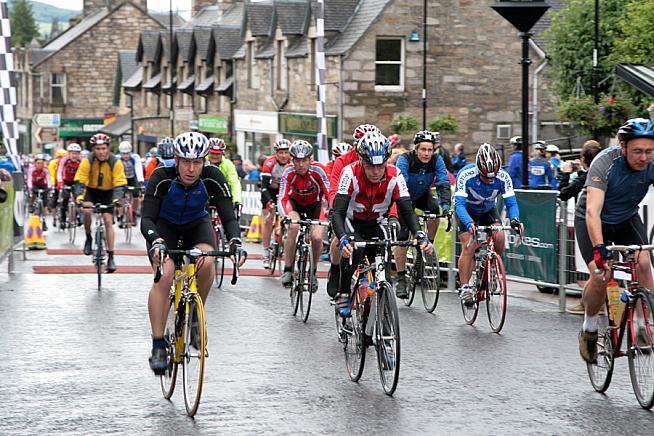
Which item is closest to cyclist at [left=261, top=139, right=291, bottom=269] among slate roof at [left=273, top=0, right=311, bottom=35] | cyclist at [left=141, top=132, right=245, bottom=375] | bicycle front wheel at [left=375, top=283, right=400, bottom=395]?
cyclist at [left=141, top=132, right=245, bottom=375]

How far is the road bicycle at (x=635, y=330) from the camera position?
8328 mm

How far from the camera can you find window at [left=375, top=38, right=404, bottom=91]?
135 feet

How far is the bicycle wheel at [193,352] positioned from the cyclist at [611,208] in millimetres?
2650

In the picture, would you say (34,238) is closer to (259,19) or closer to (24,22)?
(259,19)

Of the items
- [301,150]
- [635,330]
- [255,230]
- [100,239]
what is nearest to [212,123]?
[255,230]

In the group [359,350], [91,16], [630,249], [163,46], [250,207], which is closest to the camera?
[630,249]

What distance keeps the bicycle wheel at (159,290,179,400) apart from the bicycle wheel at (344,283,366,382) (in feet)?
4.89

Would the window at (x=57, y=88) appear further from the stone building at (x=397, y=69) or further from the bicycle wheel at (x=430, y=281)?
the bicycle wheel at (x=430, y=281)

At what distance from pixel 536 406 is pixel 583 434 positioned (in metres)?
0.91

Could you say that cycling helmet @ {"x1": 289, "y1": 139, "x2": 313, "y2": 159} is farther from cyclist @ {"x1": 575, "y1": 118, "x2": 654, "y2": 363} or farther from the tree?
the tree

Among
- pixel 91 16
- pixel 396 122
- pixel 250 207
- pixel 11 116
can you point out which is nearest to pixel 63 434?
pixel 11 116

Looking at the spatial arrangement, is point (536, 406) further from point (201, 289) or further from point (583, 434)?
point (201, 289)

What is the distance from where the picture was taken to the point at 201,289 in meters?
A: 8.87

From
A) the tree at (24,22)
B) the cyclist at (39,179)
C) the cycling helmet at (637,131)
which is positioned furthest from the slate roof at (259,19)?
the tree at (24,22)
